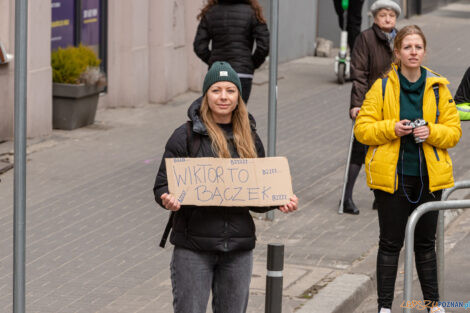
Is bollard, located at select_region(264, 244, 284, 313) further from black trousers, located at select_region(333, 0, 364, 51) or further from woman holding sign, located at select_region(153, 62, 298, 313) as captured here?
black trousers, located at select_region(333, 0, 364, 51)

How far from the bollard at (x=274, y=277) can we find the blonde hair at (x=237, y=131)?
49 cm

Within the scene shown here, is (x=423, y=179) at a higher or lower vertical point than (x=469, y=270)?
higher

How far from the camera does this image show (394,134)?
6.54 meters

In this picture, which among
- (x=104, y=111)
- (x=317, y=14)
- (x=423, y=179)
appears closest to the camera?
(x=423, y=179)

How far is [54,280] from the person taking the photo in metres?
7.71

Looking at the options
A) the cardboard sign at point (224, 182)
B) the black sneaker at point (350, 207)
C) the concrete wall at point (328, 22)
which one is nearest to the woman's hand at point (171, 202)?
the cardboard sign at point (224, 182)

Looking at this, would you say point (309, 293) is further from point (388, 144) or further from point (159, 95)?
point (159, 95)

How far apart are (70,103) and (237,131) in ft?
25.6

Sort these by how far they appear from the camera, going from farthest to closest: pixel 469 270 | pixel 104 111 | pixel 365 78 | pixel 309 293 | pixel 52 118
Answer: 1. pixel 104 111
2. pixel 52 118
3. pixel 365 78
4. pixel 469 270
5. pixel 309 293

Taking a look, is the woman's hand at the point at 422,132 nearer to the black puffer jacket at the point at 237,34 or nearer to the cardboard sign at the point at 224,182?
the cardboard sign at the point at 224,182

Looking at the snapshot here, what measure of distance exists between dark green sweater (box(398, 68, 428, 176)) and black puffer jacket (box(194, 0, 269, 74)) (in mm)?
3813

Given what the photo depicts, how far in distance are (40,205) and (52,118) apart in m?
3.56

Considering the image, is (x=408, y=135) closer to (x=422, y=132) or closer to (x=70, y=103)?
(x=422, y=132)

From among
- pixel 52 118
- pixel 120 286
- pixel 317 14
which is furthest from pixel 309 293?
pixel 317 14
